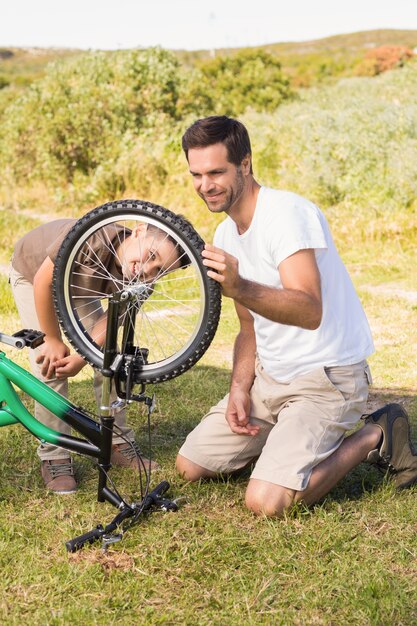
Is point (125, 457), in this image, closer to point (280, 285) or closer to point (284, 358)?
point (284, 358)

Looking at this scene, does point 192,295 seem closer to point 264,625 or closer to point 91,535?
point 91,535

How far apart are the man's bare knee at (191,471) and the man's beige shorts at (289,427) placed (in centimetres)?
2

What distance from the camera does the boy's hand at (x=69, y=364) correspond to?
334 cm

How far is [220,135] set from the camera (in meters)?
3.09

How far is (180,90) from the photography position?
47.0 ft

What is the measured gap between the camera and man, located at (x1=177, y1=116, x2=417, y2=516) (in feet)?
9.93

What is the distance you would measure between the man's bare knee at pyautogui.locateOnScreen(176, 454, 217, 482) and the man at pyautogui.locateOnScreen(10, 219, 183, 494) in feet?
0.89

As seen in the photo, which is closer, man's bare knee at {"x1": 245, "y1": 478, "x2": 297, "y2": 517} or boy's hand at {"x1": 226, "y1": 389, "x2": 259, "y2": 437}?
man's bare knee at {"x1": 245, "y1": 478, "x2": 297, "y2": 517}

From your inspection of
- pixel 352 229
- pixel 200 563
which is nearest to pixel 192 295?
pixel 352 229

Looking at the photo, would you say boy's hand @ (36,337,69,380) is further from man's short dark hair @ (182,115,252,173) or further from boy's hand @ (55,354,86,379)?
man's short dark hair @ (182,115,252,173)

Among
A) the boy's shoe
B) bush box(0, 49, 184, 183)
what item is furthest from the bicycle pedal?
bush box(0, 49, 184, 183)

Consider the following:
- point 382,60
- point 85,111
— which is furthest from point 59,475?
point 382,60

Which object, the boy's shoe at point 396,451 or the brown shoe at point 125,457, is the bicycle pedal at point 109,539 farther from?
the boy's shoe at point 396,451

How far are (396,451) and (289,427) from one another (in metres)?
0.49
